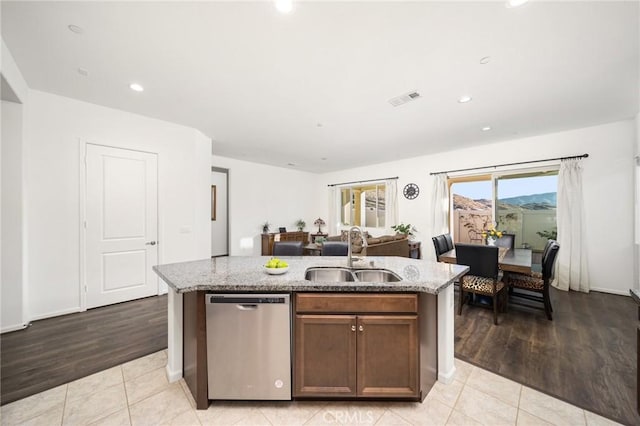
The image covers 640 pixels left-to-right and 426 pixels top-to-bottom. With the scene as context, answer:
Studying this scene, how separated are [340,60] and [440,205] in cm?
439

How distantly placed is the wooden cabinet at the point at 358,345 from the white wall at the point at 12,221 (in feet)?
11.0

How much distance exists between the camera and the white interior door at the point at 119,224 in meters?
3.21

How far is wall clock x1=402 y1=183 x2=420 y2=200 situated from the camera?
19.9 ft

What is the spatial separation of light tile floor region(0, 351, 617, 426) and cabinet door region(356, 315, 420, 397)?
15 centimetres

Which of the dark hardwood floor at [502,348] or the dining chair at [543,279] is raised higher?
the dining chair at [543,279]

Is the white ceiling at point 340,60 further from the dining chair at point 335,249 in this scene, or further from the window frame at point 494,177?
Answer: the dining chair at point 335,249

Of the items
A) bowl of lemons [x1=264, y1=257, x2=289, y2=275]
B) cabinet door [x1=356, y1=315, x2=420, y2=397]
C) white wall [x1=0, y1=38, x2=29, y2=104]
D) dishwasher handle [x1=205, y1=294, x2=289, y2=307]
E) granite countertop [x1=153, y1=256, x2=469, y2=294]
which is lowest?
cabinet door [x1=356, y1=315, x2=420, y2=397]

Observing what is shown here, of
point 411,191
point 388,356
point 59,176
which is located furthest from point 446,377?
point 411,191

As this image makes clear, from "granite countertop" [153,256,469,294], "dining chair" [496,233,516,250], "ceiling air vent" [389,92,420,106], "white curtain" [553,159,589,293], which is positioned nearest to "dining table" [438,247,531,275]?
"dining chair" [496,233,516,250]

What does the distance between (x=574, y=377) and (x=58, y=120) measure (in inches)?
234

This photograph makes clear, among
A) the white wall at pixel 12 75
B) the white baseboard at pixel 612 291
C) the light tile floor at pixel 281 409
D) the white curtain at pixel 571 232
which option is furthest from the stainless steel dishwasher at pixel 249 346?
the white baseboard at pixel 612 291

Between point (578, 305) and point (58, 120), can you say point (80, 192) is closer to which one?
point (58, 120)

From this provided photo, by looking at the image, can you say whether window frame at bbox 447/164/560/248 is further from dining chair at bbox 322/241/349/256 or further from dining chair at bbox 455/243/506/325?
dining chair at bbox 322/241/349/256

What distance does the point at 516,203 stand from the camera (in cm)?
482
